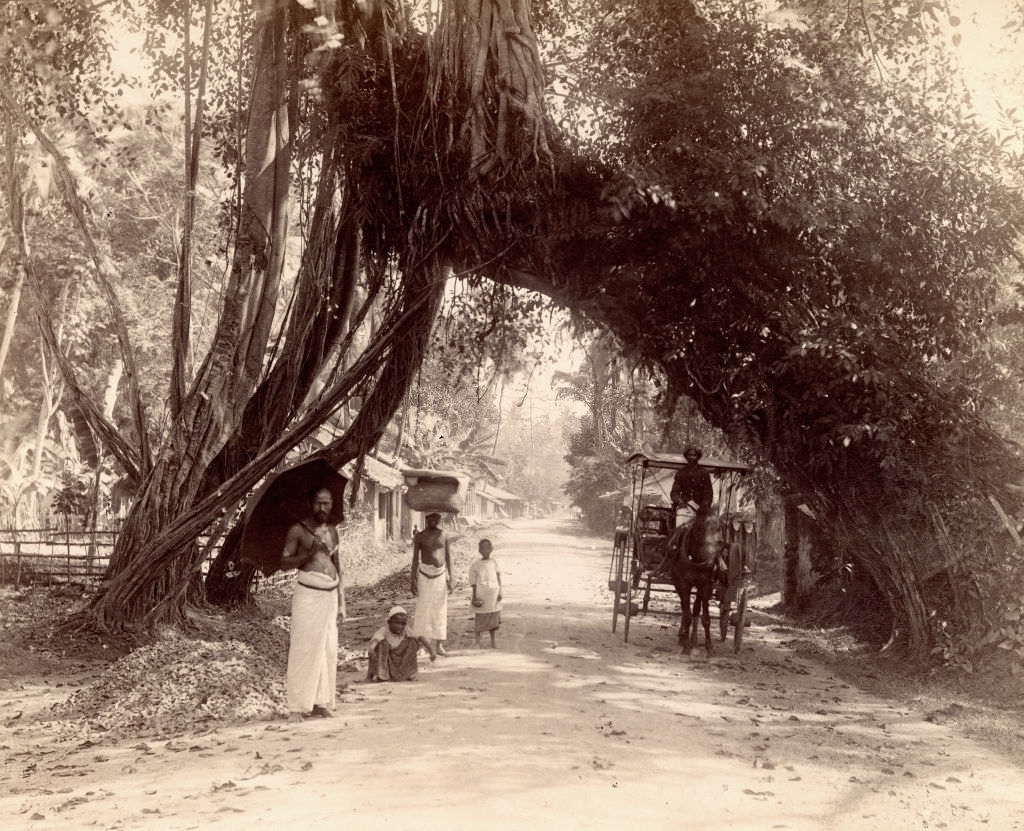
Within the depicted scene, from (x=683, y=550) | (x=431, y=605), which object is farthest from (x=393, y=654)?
(x=683, y=550)

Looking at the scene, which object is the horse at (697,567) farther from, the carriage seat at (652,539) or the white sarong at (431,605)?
the white sarong at (431,605)

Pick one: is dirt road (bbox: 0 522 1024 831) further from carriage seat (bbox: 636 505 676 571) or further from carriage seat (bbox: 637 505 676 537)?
carriage seat (bbox: 637 505 676 537)

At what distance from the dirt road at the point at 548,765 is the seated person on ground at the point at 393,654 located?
0.62 feet

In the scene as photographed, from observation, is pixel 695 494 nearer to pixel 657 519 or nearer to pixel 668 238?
pixel 657 519

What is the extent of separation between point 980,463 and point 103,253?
786 inches

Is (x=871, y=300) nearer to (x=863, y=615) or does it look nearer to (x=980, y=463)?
(x=980, y=463)

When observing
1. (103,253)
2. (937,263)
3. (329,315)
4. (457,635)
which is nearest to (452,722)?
(457,635)

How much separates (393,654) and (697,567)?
12.8 feet

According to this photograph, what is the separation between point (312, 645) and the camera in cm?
639

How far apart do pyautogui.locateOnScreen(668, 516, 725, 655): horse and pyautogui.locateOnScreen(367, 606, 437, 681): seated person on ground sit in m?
3.62

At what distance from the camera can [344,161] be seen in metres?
9.86

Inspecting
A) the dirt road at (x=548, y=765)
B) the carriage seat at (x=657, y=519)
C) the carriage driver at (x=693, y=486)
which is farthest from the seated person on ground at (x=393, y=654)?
the carriage seat at (x=657, y=519)

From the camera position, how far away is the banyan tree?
9.23 meters

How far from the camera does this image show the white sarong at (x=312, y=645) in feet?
20.9
